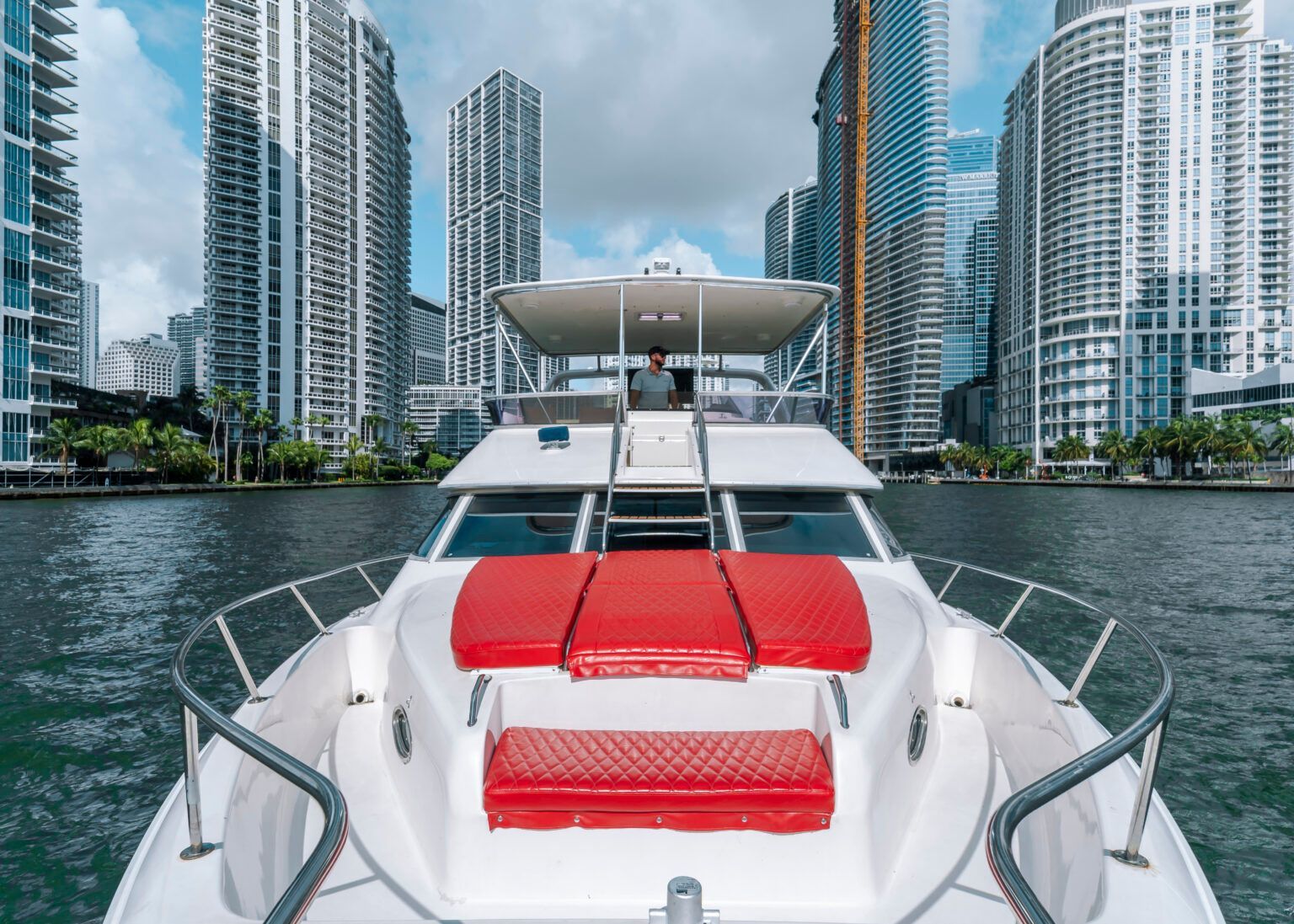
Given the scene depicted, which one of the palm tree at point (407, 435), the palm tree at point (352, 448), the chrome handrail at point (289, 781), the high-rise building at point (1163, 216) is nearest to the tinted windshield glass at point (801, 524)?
the chrome handrail at point (289, 781)

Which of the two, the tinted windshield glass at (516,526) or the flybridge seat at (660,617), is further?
the tinted windshield glass at (516,526)

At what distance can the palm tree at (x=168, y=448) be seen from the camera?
70.0 meters

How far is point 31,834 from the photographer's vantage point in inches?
198

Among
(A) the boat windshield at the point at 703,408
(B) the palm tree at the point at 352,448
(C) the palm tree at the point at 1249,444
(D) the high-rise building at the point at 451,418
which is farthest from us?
(D) the high-rise building at the point at 451,418

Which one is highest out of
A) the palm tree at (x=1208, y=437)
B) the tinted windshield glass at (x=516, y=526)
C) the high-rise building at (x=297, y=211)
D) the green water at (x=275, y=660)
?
the high-rise building at (x=297, y=211)

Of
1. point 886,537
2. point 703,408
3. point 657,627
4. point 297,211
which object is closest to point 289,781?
point 657,627

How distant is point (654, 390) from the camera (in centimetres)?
700

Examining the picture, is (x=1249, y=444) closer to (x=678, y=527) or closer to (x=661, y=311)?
(x=661, y=311)

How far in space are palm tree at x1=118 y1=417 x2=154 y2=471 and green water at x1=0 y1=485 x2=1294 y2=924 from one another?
46461 mm

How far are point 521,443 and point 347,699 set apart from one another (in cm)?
255

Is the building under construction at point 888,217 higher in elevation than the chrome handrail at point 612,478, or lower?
higher

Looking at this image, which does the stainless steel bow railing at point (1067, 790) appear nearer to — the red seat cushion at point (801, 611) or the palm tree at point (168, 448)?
the red seat cushion at point (801, 611)

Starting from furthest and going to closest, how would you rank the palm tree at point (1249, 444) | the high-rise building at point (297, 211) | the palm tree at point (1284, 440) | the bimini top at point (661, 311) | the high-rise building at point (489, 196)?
the high-rise building at point (489, 196) → the high-rise building at point (297, 211) → the palm tree at point (1284, 440) → the palm tree at point (1249, 444) → the bimini top at point (661, 311)

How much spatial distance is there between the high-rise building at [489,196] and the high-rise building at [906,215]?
79842 mm
